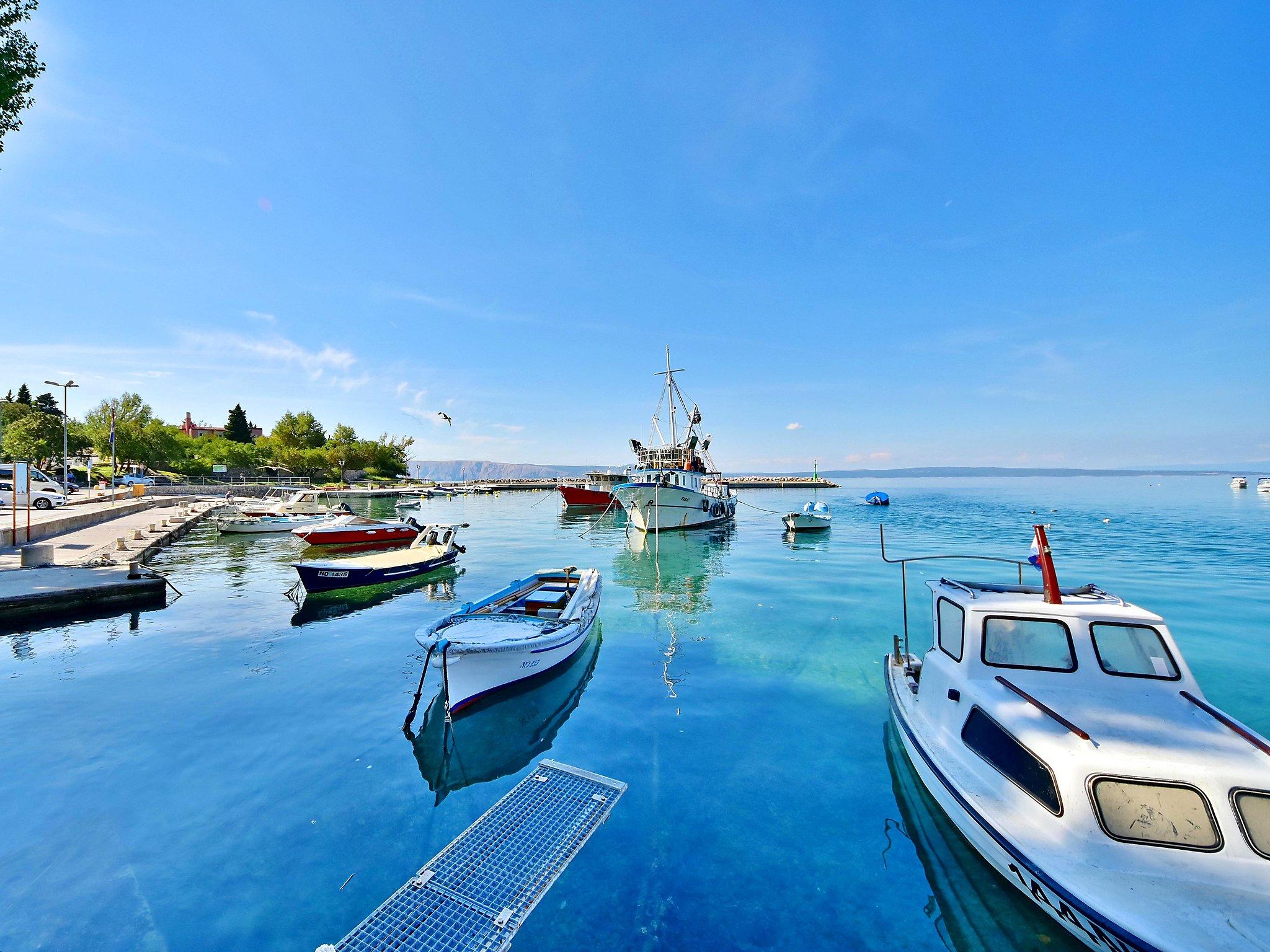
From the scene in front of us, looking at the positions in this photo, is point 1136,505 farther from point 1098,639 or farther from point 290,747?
point 290,747

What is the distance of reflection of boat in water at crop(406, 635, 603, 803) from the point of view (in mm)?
8523

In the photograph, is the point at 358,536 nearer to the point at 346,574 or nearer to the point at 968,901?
the point at 346,574

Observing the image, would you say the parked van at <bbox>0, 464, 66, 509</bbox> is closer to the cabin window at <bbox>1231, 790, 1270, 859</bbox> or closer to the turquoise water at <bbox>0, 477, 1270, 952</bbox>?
the turquoise water at <bbox>0, 477, 1270, 952</bbox>

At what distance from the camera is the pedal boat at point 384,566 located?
62.6ft

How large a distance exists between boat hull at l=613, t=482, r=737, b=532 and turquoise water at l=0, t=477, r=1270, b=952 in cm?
2181

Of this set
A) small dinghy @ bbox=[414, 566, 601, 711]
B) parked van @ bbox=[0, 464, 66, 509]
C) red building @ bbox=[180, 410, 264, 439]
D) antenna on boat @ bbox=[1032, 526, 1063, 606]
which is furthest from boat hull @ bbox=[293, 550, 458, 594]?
red building @ bbox=[180, 410, 264, 439]

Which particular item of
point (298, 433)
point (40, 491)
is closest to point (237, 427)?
point (298, 433)

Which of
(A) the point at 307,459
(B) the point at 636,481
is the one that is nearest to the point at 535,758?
(B) the point at 636,481

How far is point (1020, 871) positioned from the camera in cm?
511

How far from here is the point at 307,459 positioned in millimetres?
95500

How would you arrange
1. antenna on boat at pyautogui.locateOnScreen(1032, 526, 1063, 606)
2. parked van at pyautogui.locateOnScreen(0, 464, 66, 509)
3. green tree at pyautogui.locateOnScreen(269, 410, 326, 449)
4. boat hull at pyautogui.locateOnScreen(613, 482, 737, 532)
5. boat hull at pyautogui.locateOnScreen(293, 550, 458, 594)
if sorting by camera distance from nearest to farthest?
antenna on boat at pyautogui.locateOnScreen(1032, 526, 1063, 606)
boat hull at pyautogui.locateOnScreen(293, 550, 458, 594)
parked van at pyautogui.locateOnScreen(0, 464, 66, 509)
boat hull at pyautogui.locateOnScreen(613, 482, 737, 532)
green tree at pyautogui.locateOnScreen(269, 410, 326, 449)

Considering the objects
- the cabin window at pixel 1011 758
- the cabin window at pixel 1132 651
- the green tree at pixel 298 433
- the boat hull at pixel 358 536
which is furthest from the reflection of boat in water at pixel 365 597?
the green tree at pixel 298 433

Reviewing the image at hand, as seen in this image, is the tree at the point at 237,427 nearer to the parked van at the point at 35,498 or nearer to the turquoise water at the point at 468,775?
the parked van at the point at 35,498

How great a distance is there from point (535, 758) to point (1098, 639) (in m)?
8.66
